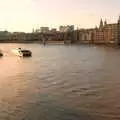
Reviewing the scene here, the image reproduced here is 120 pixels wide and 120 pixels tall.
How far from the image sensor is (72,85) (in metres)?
29.6

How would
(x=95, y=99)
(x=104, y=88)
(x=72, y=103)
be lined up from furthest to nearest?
(x=104, y=88), (x=95, y=99), (x=72, y=103)

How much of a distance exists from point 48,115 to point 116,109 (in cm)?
405

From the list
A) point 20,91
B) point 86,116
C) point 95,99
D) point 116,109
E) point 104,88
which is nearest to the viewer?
point 86,116

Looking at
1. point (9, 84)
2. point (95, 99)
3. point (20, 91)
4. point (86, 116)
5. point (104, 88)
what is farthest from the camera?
point (9, 84)

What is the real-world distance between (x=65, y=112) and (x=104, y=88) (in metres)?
8.98

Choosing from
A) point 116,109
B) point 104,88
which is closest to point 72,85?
point 104,88

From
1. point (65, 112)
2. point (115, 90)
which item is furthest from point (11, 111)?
point (115, 90)

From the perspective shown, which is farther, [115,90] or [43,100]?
[115,90]

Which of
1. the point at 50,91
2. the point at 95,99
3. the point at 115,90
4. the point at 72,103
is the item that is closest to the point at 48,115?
the point at 72,103

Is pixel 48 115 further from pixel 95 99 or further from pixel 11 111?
pixel 95 99

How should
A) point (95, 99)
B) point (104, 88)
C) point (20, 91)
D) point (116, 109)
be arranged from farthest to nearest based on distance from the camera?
point (104, 88) < point (20, 91) < point (95, 99) < point (116, 109)

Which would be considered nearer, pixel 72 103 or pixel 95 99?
pixel 72 103

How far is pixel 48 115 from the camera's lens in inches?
739

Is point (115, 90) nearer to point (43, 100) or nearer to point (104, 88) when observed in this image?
point (104, 88)
